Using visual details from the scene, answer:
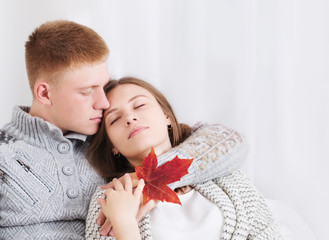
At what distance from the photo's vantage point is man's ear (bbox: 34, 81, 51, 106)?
136 cm

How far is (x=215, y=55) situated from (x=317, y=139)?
Answer: 1.78 feet

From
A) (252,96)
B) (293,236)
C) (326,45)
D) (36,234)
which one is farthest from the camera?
(252,96)

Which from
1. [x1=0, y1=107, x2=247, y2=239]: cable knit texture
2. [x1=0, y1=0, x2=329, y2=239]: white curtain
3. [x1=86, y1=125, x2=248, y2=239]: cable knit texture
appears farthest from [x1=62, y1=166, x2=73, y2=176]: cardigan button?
[x1=0, y1=0, x2=329, y2=239]: white curtain

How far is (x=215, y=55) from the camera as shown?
1.80 metres

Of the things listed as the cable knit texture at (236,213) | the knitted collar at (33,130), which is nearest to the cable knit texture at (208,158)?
the cable knit texture at (236,213)

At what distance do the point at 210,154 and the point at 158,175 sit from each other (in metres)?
0.23

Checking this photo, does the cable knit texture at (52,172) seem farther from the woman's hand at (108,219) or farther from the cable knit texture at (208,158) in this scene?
the woman's hand at (108,219)

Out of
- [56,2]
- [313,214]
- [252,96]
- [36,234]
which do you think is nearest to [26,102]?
[56,2]

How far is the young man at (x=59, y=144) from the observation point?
123 cm

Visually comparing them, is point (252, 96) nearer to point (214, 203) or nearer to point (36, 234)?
point (214, 203)

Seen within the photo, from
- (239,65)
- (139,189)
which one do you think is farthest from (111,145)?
(239,65)

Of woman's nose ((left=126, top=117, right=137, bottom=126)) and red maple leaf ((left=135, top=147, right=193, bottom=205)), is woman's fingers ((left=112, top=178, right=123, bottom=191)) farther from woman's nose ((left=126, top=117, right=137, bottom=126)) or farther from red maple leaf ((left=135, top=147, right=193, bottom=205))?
woman's nose ((left=126, top=117, right=137, bottom=126))

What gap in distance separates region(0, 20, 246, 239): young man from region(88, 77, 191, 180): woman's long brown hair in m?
0.04

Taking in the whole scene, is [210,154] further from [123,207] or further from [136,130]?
[123,207]
